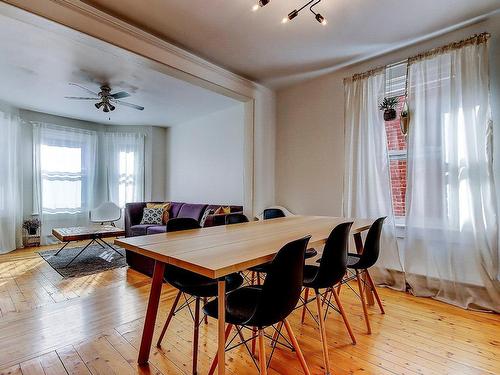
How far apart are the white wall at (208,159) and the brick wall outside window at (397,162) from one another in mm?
2477

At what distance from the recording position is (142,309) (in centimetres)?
262

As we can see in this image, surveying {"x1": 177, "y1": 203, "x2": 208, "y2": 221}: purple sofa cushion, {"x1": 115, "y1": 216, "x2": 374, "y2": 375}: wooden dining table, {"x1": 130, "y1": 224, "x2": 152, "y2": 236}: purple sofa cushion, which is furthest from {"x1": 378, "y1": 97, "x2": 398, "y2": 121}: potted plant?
{"x1": 130, "y1": 224, "x2": 152, "y2": 236}: purple sofa cushion

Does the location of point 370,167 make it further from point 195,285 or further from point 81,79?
point 81,79

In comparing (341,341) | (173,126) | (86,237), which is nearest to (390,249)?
(341,341)

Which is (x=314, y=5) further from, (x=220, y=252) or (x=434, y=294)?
(x=434, y=294)

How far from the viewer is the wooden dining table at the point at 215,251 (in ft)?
3.91

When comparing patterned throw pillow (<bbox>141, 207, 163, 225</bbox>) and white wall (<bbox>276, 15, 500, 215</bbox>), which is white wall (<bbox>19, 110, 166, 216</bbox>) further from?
white wall (<bbox>276, 15, 500, 215</bbox>)

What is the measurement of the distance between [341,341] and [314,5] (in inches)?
106

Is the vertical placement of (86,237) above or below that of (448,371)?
above

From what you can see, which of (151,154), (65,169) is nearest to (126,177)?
(151,154)

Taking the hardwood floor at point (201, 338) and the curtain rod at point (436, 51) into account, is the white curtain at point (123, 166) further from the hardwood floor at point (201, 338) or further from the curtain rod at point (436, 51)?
the curtain rod at point (436, 51)

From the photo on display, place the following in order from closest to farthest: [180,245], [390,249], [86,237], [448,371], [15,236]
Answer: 1. [180,245]
2. [448,371]
3. [390,249]
4. [86,237]
5. [15,236]

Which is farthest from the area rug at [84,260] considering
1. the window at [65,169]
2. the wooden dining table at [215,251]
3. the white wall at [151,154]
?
the wooden dining table at [215,251]

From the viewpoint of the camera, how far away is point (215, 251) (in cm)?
140
